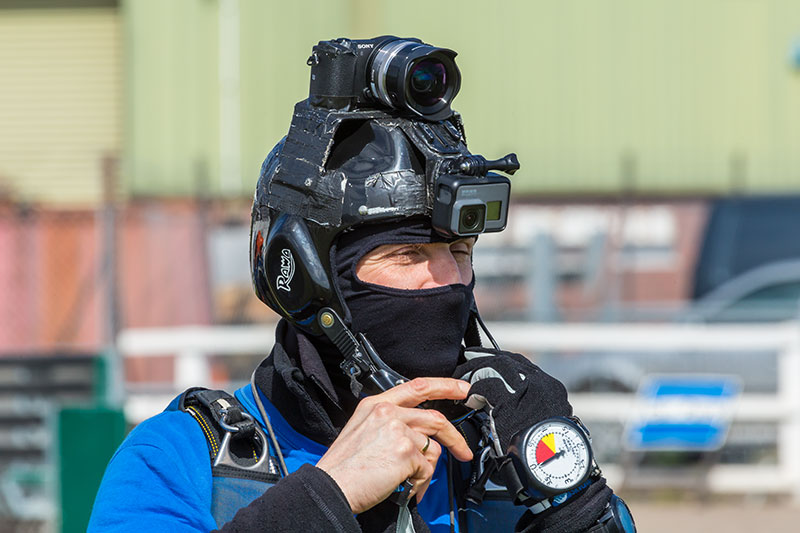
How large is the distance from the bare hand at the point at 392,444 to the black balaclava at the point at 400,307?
15 centimetres

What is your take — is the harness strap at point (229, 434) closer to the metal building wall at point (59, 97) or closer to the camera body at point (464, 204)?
the camera body at point (464, 204)

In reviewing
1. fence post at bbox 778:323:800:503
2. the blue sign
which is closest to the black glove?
the blue sign

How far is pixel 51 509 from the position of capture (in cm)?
843

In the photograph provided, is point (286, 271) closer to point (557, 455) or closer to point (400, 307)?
point (400, 307)

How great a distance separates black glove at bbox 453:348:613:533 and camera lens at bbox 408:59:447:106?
1.81 ft

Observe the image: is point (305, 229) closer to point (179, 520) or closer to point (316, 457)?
point (316, 457)

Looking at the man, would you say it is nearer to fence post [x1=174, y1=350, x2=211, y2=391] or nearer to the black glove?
the black glove

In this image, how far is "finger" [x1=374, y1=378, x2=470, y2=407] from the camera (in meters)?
2.21

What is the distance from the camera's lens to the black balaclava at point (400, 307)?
2.37 m

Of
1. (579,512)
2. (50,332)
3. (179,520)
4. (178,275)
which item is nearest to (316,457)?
(179,520)

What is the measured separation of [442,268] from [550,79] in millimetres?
15738

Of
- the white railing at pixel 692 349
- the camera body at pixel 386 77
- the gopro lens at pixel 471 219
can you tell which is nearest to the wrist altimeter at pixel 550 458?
the gopro lens at pixel 471 219

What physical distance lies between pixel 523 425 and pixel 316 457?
1.41 ft

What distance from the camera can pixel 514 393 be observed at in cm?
229
